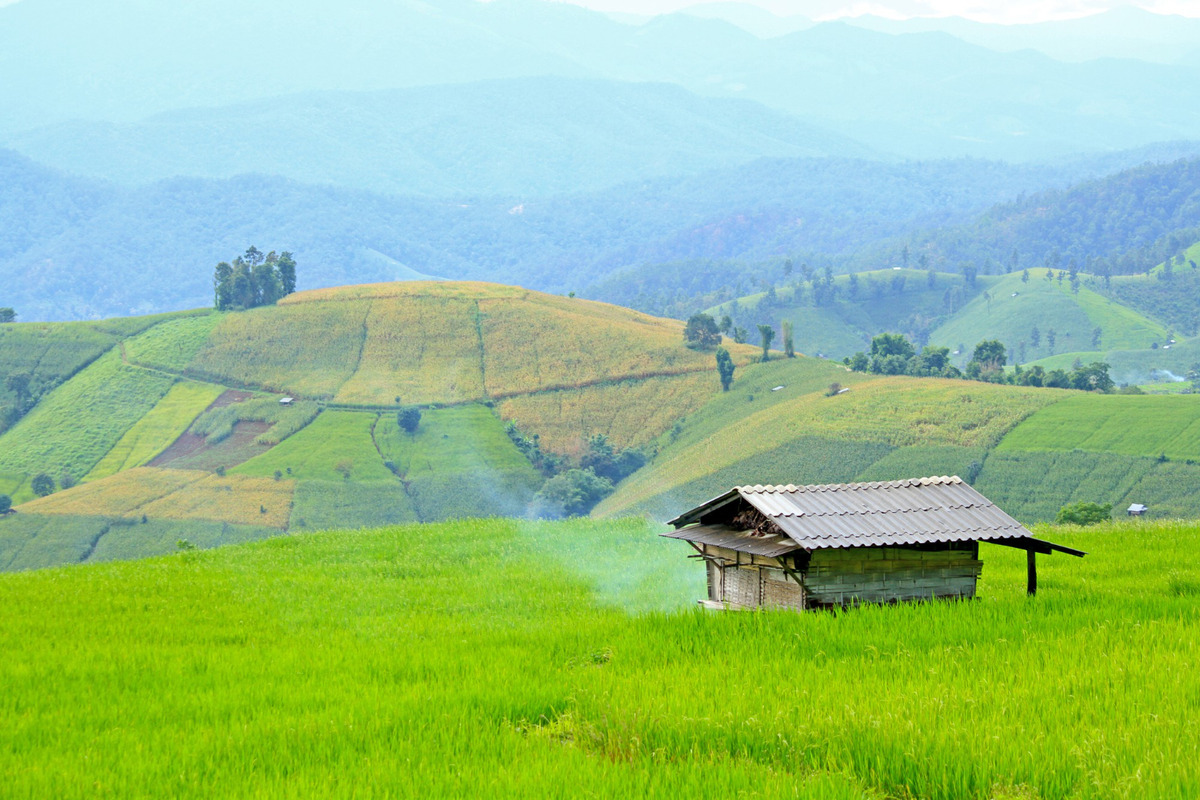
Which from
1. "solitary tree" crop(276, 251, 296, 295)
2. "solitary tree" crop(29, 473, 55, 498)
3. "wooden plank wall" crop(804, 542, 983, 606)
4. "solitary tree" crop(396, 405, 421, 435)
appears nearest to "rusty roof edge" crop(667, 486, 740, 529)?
"wooden plank wall" crop(804, 542, 983, 606)

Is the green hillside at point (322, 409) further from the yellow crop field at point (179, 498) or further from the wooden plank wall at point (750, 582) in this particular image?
the wooden plank wall at point (750, 582)

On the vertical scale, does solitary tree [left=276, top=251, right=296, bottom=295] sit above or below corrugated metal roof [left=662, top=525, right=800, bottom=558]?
below

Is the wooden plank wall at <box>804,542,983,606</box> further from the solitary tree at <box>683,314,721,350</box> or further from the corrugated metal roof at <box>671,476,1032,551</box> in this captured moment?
the solitary tree at <box>683,314,721,350</box>

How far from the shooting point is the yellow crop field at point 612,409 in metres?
145

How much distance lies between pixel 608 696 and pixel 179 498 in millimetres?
124163

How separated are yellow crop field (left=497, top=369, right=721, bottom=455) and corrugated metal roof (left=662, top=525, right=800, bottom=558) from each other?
4753 inches

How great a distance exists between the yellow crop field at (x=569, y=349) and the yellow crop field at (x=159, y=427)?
1514 inches

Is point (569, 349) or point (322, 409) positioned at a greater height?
point (569, 349)

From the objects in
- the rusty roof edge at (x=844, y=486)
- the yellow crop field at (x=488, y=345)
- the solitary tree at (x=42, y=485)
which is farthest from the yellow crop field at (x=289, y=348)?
the rusty roof edge at (x=844, y=486)

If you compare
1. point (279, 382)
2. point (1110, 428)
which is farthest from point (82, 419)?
point (1110, 428)

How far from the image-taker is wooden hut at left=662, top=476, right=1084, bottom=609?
57.0 feet

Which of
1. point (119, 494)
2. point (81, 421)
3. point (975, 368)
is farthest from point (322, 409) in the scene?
point (975, 368)

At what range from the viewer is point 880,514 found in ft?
58.4

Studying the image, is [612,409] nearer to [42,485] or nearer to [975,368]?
[975,368]
